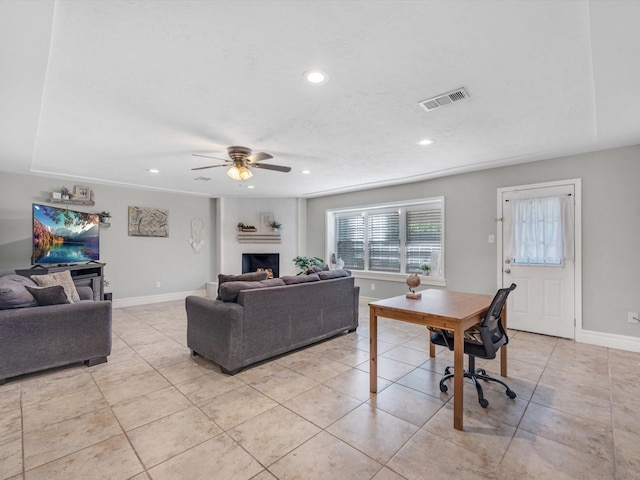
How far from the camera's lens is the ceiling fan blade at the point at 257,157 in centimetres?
348

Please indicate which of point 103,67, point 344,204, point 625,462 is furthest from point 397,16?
point 344,204

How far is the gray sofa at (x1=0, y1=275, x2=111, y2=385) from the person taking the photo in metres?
2.68

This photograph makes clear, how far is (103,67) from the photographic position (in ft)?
6.54

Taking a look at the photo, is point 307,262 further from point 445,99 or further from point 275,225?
point 445,99

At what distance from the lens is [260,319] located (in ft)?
10.1

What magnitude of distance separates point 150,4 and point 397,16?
4.01 feet

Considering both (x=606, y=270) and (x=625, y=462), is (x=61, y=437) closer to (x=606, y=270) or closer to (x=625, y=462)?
(x=625, y=462)

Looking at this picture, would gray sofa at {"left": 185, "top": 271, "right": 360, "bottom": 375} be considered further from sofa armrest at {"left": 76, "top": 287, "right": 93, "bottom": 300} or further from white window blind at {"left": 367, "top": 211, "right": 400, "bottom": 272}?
white window blind at {"left": 367, "top": 211, "right": 400, "bottom": 272}

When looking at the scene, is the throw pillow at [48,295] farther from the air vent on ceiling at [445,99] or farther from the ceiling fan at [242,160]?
the air vent on ceiling at [445,99]

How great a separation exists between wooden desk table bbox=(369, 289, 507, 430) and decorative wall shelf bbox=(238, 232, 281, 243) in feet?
16.2

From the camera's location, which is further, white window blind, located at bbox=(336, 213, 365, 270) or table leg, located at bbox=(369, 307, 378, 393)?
white window blind, located at bbox=(336, 213, 365, 270)

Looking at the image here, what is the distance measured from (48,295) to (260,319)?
6.79 ft

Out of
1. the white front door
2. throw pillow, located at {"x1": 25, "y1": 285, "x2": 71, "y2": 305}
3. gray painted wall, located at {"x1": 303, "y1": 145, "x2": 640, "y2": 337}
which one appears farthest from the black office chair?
throw pillow, located at {"x1": 25, "y1": 285, "x2": 71, "y2": 305}

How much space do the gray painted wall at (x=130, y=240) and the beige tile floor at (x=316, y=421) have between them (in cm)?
324
